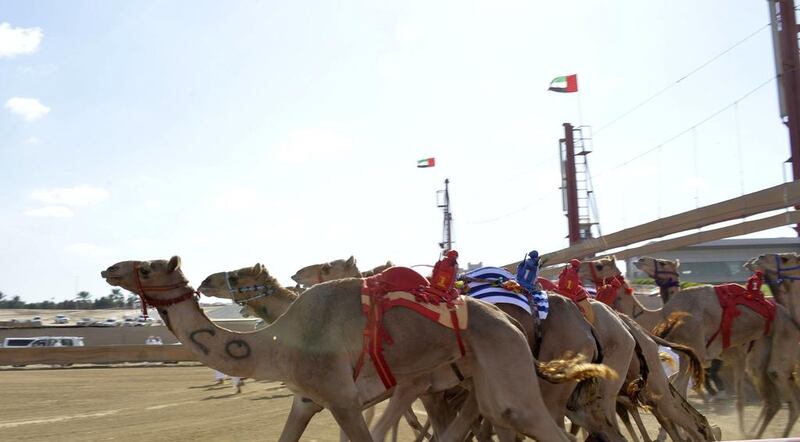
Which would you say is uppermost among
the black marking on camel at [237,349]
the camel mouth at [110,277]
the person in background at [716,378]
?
the camel mouth at [110,277]

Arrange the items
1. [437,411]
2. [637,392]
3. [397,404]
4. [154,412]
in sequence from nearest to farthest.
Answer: [397,404] < [637,392] < [437,411] < [154,412]

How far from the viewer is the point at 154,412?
14188 millimetres

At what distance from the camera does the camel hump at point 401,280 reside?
606cm

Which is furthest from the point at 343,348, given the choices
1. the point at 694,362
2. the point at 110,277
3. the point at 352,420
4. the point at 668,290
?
the point at 668,290

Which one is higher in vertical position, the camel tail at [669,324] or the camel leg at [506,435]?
the camel tail at [669,324]

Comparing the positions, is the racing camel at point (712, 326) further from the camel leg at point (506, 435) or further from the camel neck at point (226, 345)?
the camel neck at point (226, 345)

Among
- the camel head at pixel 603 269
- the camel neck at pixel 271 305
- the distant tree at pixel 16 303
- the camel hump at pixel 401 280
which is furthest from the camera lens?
the distant tree at pixel 16 303

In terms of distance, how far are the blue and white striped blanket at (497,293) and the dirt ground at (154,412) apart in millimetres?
3794

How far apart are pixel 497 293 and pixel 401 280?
60.8 inches

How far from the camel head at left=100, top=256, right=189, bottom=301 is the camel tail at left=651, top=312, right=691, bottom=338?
7215 mm

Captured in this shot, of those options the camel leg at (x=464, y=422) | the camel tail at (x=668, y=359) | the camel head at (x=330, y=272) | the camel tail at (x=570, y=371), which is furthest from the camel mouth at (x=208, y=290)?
the camel tail at (x=668, y=359)

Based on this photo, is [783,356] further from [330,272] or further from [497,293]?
[330,272]

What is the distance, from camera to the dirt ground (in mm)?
11000

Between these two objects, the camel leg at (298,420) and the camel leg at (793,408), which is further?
the camel leg at (793,408)
